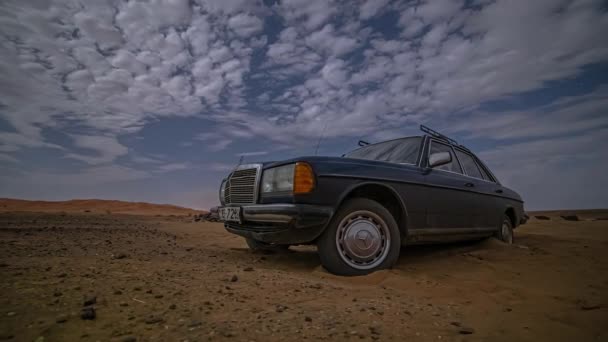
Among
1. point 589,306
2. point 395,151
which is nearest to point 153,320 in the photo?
point 589,306

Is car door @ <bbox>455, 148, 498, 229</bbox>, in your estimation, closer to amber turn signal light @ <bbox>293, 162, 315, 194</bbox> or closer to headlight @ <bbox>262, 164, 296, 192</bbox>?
amber turn signal light @ <bbox>293, 162, 315, 194</bbox>

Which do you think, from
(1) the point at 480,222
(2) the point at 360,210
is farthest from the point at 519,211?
(2) the point at 360,210

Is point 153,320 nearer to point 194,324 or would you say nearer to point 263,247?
point 194,324

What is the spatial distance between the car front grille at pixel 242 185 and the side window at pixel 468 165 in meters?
3.36

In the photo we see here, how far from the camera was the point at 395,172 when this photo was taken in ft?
11.3

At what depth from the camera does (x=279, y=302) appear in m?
1.91

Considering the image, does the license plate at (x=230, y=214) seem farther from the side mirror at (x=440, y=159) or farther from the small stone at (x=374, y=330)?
the side mirror at (x=440, y=159)

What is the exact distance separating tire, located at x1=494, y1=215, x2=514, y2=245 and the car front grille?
4450mm

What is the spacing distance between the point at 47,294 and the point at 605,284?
4.27 m

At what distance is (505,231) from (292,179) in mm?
4778

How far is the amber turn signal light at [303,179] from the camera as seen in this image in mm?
2846

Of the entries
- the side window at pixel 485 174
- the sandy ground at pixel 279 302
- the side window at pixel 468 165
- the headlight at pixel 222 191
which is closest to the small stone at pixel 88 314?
the sandy ground at pixel 279 302

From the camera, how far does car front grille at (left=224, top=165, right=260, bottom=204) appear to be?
336cm

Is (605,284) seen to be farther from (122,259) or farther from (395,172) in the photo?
(122,259)
